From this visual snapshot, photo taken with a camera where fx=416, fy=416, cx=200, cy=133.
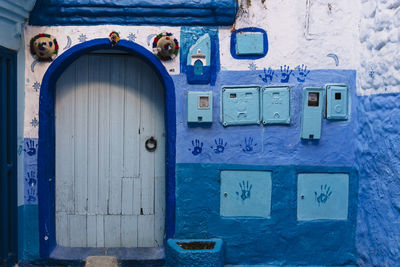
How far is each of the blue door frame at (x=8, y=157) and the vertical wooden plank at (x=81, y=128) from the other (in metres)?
0.60

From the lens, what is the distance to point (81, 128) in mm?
4258

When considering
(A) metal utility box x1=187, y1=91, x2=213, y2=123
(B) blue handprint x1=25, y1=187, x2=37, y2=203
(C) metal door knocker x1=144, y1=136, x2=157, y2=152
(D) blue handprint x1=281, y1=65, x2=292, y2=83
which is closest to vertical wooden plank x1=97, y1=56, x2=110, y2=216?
(C) metal door knocker x1=144, y1=136, x2=157, y2=152

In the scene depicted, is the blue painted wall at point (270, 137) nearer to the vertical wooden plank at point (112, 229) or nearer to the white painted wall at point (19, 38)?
the vertical wooden plank at point (112, 229)

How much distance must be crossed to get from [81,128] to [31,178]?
26.8 inches

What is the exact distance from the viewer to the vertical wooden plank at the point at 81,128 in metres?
4.25

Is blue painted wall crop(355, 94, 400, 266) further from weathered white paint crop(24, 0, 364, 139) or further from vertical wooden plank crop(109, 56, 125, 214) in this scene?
vertical wooden plank crop(109, 56, 125, 214)

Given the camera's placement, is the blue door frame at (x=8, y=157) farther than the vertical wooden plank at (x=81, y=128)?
No

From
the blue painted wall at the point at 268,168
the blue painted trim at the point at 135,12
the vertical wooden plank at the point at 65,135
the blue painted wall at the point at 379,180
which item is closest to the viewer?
the blue painted wall at the point at 379,180

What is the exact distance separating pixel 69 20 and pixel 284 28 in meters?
2.05

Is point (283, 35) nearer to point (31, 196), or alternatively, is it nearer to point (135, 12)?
point (135, 12)

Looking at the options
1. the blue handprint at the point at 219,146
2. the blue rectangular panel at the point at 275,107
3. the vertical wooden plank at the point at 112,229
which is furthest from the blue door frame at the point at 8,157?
the blue rectangular panel at the point at 275,107

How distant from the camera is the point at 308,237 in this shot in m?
4.07

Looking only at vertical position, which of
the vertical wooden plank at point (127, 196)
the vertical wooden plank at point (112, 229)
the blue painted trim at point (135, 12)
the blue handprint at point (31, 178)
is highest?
the blue painted trim at point (135, 12)

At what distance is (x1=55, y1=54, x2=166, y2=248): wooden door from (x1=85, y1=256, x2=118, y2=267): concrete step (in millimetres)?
318
